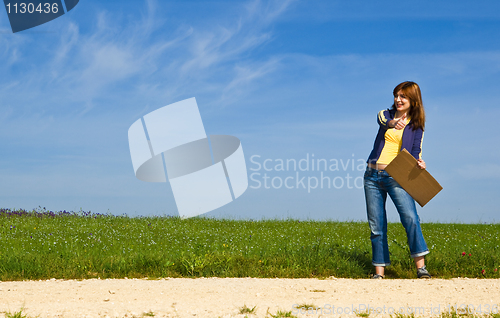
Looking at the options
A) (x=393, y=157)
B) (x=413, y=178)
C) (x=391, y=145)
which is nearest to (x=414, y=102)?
(x=391, y=145)

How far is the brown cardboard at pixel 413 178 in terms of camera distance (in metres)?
5.58

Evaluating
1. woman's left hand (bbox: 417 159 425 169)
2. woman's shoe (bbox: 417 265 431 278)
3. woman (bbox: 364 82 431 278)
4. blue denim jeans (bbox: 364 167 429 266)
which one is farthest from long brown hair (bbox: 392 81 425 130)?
woman's shoe (bbox: 417 265 431 278)

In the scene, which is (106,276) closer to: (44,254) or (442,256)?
(44,254)

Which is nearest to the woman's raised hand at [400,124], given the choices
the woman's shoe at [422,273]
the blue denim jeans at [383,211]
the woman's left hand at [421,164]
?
the woman's left hand at [421,164]

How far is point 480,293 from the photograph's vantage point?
16.6 ft

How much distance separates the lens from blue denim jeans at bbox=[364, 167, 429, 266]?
19.0 ft

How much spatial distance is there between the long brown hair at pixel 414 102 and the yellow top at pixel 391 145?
126 millimetres

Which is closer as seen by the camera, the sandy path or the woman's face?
the sandy path

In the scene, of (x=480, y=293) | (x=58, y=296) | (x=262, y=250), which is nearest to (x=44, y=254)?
(x=58, y=296)

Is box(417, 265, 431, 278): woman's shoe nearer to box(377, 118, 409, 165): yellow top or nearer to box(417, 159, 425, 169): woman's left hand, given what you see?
box(417, 159, 425, 169): woman's left hand

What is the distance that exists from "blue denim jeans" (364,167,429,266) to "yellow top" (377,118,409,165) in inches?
7.3

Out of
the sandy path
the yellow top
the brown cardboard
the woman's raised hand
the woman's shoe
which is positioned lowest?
the woman's shoe

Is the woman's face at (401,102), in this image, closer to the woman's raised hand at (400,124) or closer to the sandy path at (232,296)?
the woman's raised hand at (400,124)

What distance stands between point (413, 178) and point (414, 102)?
3.49 feet
